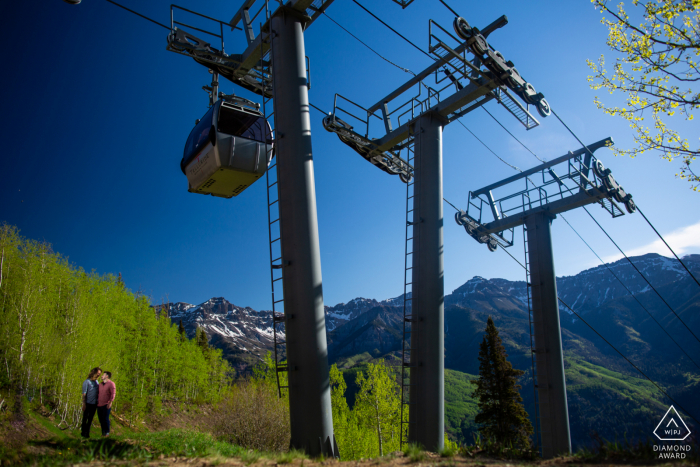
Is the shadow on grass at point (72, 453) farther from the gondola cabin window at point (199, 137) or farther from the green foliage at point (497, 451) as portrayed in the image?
the gondola cabin window at point (199, 137)

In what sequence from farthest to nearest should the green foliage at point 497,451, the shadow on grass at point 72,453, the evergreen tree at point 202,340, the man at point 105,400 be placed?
the evergreen tree at point 202,340 → the man at point 105,400 → the green foliage at point 497,451 → the shadow on grass at point 72,453

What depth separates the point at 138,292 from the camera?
114ft

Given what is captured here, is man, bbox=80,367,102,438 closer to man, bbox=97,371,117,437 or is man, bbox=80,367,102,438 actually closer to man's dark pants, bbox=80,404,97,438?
man's dark pants, bbox=80,404,97,438

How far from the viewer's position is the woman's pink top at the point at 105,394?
9125 millimetres

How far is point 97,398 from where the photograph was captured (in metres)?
9.10

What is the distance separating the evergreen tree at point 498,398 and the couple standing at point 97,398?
25160 millimetres

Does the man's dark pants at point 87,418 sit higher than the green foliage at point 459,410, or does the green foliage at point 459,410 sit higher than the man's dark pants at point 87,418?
the man's dark pants at point 87,418

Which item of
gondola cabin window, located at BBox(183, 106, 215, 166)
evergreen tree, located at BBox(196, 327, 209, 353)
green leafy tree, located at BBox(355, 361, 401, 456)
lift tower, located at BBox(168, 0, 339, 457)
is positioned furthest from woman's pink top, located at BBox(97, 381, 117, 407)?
evergreen tree, located at BBox(196, 327, 209, 353)

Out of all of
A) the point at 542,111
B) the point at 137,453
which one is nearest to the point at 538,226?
the point at 542,111

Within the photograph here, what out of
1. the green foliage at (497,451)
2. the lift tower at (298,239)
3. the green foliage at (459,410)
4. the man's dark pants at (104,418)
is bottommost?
the green foliage at (459,410)

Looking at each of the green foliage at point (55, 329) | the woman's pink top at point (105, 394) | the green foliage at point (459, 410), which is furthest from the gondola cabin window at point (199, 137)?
the green foliage at point (459, 410)

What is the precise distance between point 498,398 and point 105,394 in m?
28.0

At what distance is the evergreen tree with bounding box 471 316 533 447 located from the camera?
2852 centimetres

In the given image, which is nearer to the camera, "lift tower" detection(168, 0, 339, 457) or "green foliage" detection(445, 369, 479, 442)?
"lift tower" detection(168, 0, 339, 457)
